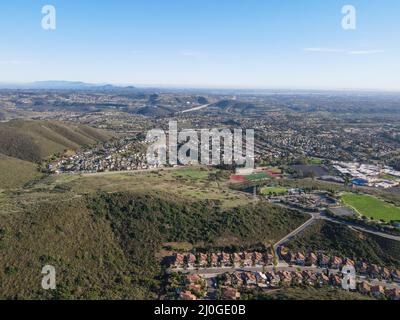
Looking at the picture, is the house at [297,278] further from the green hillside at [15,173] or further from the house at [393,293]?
the green hillside at [15,173]

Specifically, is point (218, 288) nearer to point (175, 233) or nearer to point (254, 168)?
point (175, 233)

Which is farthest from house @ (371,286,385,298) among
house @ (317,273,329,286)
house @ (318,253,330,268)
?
house @ (318,253,330,268)

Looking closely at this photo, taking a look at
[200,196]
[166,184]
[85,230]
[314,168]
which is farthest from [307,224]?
[314,168]

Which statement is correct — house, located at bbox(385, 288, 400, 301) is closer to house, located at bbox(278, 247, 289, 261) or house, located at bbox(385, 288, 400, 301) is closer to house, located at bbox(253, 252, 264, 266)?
house, located at bbox(278, 247, 289, 261)

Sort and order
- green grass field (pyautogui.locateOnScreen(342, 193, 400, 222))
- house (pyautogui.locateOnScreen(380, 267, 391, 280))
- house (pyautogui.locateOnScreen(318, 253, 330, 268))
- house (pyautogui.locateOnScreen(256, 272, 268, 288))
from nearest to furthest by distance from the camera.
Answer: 1. house (pyautogui.locateOnScreen(256, 272, 268, 288))
2. house (pyautogui.locateOnScreen(380, 267, 391, 280))
3. house (pyautogui.locateOnScreen(318, 253, 330, 268))
4. green grass field (pyautogui.locateOnScreen(342, 193, 400, 222))

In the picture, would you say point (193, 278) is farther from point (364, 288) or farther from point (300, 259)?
point (364, 288)
